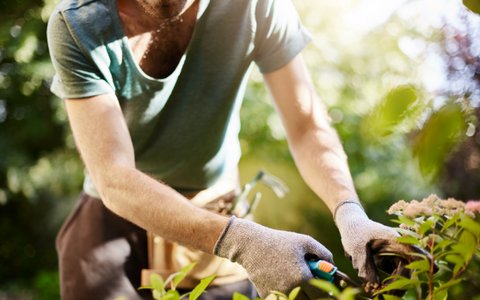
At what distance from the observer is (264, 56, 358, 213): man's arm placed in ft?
6.05

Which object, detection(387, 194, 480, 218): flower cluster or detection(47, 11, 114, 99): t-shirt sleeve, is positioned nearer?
detection(387, 194, 480, 218): flower cluster

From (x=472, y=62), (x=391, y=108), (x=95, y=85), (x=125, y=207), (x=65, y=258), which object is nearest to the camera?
(x=391, y=108)

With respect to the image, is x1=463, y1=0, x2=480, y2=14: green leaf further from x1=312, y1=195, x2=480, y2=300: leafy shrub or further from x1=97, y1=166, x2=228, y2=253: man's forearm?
x1=97, y1=166, x2=228, y2=253: man's forearm

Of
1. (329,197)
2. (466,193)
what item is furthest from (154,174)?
(466,193)

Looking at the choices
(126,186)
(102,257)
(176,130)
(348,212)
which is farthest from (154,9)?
(102,257)

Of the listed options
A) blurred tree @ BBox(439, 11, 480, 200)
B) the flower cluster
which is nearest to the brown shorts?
blurred tree @ BBox(439, 11, 480, 200)

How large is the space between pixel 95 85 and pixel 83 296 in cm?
77

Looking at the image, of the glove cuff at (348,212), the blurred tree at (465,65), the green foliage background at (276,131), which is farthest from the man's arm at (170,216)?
the green foliage background at (276,131)

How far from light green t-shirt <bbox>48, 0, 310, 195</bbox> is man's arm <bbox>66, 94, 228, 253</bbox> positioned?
0.07 metres

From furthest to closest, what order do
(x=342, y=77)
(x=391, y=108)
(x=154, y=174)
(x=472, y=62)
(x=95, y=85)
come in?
(x=342, y=77) < (x=154, y=174) < (x=95, y=85) < (x=472, y=62) < (x=391, y=108)

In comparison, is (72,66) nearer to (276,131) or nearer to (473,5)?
(473,5)

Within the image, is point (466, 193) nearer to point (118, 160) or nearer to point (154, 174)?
point (154, 174)

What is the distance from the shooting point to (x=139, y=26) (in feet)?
6.10

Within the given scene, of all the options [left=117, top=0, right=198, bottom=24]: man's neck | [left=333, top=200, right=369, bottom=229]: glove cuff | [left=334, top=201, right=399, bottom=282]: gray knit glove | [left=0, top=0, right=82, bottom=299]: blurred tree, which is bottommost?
[left=0, top=0, right=82, bottom=299]: blurred tree
